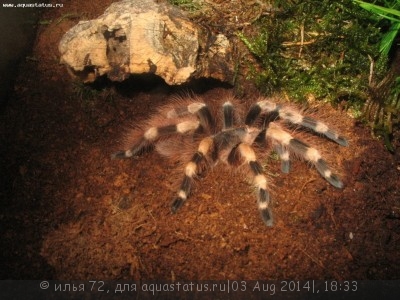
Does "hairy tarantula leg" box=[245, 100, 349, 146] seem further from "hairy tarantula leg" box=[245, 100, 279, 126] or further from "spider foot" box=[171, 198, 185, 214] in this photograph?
"spider foot" box=[171, 198, 185, 214]

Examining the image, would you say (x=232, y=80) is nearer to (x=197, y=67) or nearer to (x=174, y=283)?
(x=197, y=67)

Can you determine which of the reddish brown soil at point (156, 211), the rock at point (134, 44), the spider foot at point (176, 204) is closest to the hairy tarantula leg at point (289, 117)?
the reddish brown soil at point (156, 211)

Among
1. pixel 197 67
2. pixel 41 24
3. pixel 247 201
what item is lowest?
pixel 247 201

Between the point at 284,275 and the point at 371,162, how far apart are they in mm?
958

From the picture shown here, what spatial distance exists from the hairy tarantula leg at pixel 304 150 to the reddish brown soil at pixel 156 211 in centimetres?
7

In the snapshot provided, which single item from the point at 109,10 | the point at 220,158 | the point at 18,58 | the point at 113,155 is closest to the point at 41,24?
the point at 18,58

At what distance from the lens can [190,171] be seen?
239 centimetres

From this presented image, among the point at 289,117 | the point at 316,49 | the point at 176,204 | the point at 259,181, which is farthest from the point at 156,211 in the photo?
the point at 316,49

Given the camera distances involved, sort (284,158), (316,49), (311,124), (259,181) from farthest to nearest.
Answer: (316,49) < (311,124) < (284,158) < (259,181)

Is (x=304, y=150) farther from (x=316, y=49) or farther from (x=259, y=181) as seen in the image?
(x=316, y=49)

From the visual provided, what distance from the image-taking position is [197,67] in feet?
8.42

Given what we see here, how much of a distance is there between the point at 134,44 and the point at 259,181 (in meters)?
1.20

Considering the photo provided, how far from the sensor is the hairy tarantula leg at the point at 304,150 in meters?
2.31

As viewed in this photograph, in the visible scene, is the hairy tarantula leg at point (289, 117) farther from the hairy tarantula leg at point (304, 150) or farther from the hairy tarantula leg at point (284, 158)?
the hairy tarantula leg at point (284, 158)
